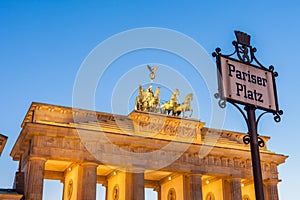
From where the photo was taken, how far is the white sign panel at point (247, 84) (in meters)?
6.87

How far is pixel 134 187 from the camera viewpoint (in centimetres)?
3222

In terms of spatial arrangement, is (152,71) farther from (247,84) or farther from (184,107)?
(247,84)

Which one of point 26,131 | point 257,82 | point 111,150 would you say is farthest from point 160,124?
point 257,82

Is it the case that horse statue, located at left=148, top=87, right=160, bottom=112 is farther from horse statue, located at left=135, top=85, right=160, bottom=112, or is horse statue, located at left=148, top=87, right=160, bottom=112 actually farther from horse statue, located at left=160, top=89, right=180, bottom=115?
horse statue, located at left=160, top=89, right=180, bottom=115

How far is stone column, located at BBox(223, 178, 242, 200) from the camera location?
36.0 meters

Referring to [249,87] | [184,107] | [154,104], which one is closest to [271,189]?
[184,107]

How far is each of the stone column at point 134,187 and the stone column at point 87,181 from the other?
2.86 m

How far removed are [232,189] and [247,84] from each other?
101 feet

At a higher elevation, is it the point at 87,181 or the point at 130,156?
the point at 130,156

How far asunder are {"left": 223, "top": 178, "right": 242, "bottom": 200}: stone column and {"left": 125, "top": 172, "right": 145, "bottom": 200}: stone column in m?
8.60

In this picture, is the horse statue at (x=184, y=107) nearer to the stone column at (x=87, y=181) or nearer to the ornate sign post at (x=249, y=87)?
the stone column at (x=87, y=181)

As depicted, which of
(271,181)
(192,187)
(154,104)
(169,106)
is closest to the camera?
(192,187)

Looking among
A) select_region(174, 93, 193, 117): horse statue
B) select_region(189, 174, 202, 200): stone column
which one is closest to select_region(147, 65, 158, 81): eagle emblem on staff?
select_region(174, 93, 193, 117): horse statue

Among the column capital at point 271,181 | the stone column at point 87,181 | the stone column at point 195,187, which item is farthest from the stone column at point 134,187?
the column capital at point 271,181
